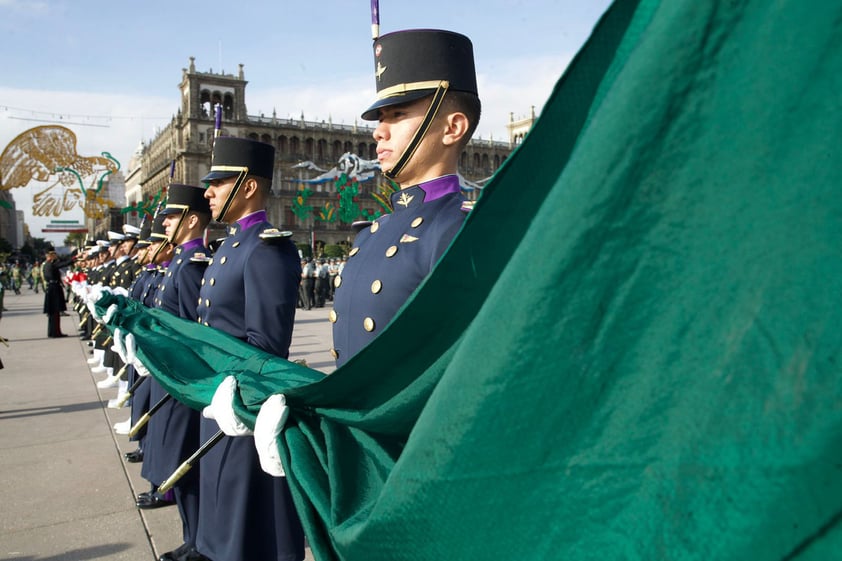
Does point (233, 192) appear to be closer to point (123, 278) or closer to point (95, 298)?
point (95, 298)

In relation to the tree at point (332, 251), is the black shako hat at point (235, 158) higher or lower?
higher

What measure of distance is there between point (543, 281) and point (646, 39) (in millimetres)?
313

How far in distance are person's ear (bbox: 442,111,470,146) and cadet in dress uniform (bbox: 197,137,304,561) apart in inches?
47.9

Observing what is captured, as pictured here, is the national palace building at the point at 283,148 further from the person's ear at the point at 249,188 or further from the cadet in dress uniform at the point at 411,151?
the cadet in dress uniform at the point at 411,151

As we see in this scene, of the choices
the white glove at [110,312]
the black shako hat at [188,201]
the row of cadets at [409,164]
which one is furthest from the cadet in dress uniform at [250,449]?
the black shako hat at [188,201]

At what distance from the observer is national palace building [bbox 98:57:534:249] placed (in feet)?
201

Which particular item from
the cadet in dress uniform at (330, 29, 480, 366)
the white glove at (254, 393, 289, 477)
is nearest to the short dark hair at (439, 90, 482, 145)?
the cadet in dress uniform at (330, 29, 480, 366)

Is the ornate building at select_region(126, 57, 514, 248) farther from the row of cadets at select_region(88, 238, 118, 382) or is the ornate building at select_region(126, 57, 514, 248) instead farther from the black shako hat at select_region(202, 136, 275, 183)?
the black shako hat at select_region(202, 136, 275, 183)

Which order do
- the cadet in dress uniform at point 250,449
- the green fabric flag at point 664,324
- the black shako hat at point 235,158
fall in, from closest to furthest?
the green fabric flag at point 664,324 < the cadet in dress uniform at point 250,449 < the black shako hat at point 235,158

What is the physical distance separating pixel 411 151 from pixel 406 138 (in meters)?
0.05

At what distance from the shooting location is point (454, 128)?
7.17ft

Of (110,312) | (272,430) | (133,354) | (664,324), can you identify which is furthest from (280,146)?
(664,324)

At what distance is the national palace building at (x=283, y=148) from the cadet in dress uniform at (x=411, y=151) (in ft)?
177

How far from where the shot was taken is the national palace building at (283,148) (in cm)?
6119
